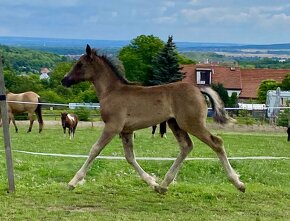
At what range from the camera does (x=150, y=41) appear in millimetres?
76125

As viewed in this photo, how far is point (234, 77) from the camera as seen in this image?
8500 centimetres

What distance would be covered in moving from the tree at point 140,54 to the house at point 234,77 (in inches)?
177

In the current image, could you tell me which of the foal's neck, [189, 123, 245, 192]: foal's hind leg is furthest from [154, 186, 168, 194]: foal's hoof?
the foal's neck

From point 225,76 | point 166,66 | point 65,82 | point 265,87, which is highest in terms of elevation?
point 65,82

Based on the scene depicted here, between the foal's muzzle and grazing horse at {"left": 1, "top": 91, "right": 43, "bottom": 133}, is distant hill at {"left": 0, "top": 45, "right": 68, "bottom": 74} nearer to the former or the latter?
grazing horse at {"left": 1, "top": 91, "right": 43, "bottom": 133}

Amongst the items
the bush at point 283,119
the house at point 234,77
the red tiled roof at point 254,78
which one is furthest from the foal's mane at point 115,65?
the red tiled roof at point 254,78

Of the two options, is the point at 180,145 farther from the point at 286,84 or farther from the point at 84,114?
the point at 286,84

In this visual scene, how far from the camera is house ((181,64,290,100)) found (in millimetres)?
77812

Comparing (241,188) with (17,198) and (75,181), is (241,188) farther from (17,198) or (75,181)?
(17,198)

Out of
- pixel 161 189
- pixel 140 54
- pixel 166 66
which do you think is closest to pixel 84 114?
pixel 166 66

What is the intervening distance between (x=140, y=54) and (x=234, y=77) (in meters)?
16.9

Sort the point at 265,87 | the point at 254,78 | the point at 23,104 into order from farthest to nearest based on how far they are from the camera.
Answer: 1. the point at 254,78
2. the point at 265,87
3. the point at 23,104

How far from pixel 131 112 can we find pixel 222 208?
1.77 m

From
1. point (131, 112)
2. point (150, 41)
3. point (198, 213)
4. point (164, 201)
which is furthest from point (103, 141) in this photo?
point (150, 41)
